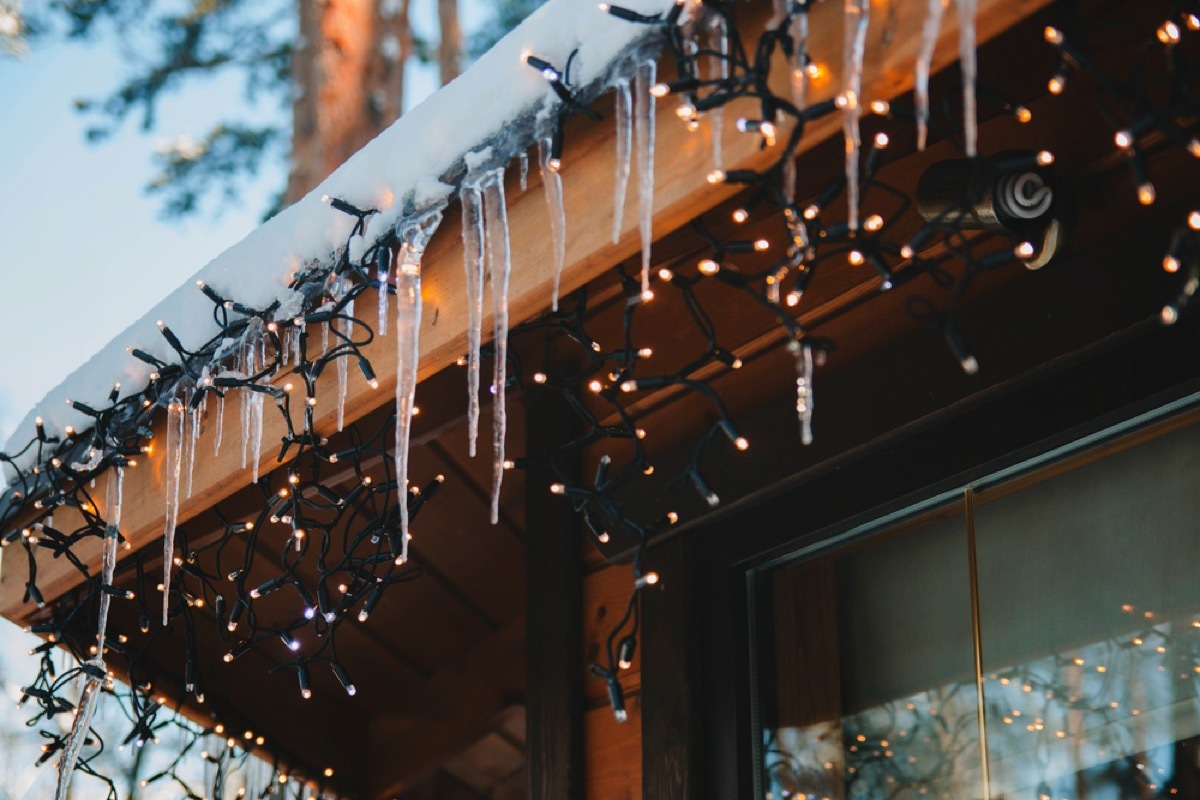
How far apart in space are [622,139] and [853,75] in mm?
413

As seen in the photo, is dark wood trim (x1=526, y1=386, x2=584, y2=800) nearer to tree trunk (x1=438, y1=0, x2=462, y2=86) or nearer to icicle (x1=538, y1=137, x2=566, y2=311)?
icicle (x1=538, y1=137, x2=566, y2=311)

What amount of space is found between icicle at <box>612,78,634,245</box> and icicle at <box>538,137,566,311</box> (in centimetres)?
14

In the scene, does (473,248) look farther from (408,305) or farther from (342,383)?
(342,383)

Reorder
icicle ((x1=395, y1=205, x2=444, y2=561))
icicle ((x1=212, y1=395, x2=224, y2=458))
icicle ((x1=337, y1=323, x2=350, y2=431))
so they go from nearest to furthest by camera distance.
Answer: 1. icicle ((x1=395, y1=205, x2=444, y2=561))
2. icicle ((x1=337, y1=323, x2=350, y2=431))
3. icicle ((x1=212, y1=395, x2=224, y2=458))

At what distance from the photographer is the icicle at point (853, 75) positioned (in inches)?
63.8

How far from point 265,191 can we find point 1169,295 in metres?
7.62

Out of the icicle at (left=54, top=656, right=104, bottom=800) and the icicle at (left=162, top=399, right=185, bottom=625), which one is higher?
the icicle at (left=162, top=399, right=185, bottom=625)


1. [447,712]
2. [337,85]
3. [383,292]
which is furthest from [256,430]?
[337,85]

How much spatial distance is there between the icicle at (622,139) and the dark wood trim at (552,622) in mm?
1305

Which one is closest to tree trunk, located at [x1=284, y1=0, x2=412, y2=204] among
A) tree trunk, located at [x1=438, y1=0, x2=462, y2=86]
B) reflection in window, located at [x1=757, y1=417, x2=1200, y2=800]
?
tree trunk, located at [x1=438, y1=0, x2=462, y2=86]

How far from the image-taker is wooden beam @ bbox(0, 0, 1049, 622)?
65.9 inches

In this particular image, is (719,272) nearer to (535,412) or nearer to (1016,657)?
(1016,657)

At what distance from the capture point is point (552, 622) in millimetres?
3102

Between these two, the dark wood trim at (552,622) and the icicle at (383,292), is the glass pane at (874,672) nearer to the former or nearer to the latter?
the dark wood trim at (552,622)
